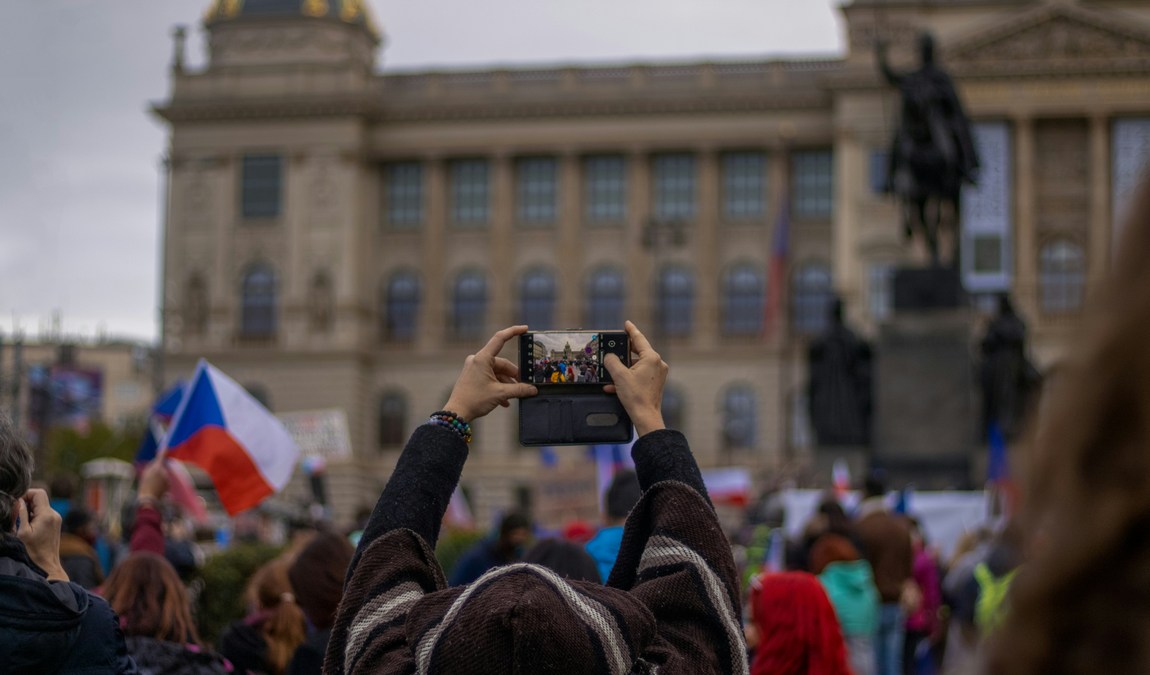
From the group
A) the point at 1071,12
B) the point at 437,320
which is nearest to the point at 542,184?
the point at 437,320

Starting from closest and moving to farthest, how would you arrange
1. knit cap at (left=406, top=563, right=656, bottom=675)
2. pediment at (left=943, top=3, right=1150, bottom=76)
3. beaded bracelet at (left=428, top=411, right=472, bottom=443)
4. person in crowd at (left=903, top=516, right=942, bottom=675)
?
1. knit cap at (left=406, top=563, right=656, bottom=675)
2. beaded bracelet at (left=428, top=411, right=472, bottom=443)
3. person in crowd at (left=903, top=516, right=942, bottom=675)
4. pediment at (left=943, top=3, right=1150, bottom=76)

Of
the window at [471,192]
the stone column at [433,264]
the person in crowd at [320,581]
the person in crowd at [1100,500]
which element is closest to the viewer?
the person in crowd at [1100,500]

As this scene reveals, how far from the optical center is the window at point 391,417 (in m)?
63.3

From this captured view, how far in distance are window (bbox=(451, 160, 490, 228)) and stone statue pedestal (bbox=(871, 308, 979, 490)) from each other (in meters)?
43.8


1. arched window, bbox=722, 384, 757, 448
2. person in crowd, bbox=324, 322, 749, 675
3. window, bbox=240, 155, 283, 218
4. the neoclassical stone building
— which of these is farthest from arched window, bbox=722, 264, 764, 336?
person in crowd, bbox=324, 322, 749, 675

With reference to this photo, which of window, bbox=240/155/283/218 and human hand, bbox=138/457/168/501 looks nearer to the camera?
human hand, bbox=138/457/168/501

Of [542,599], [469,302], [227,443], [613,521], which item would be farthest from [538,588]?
[469,302]

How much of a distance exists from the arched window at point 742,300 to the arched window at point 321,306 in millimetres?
14083

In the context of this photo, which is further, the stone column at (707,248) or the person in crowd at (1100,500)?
the stone column at (707,248)

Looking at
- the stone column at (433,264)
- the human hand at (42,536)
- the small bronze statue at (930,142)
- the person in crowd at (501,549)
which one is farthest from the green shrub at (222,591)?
the stone column at (433,264)

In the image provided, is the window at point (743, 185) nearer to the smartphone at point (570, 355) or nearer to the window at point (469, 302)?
the window at point (469, 302)

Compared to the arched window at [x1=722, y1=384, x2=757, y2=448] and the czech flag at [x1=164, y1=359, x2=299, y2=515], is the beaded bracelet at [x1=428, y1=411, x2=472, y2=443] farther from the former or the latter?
the arched window at [x1=722, y1=384, x2=757, y2=448]

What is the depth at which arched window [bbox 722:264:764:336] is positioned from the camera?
61.8m

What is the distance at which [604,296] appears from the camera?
63.1 metres
